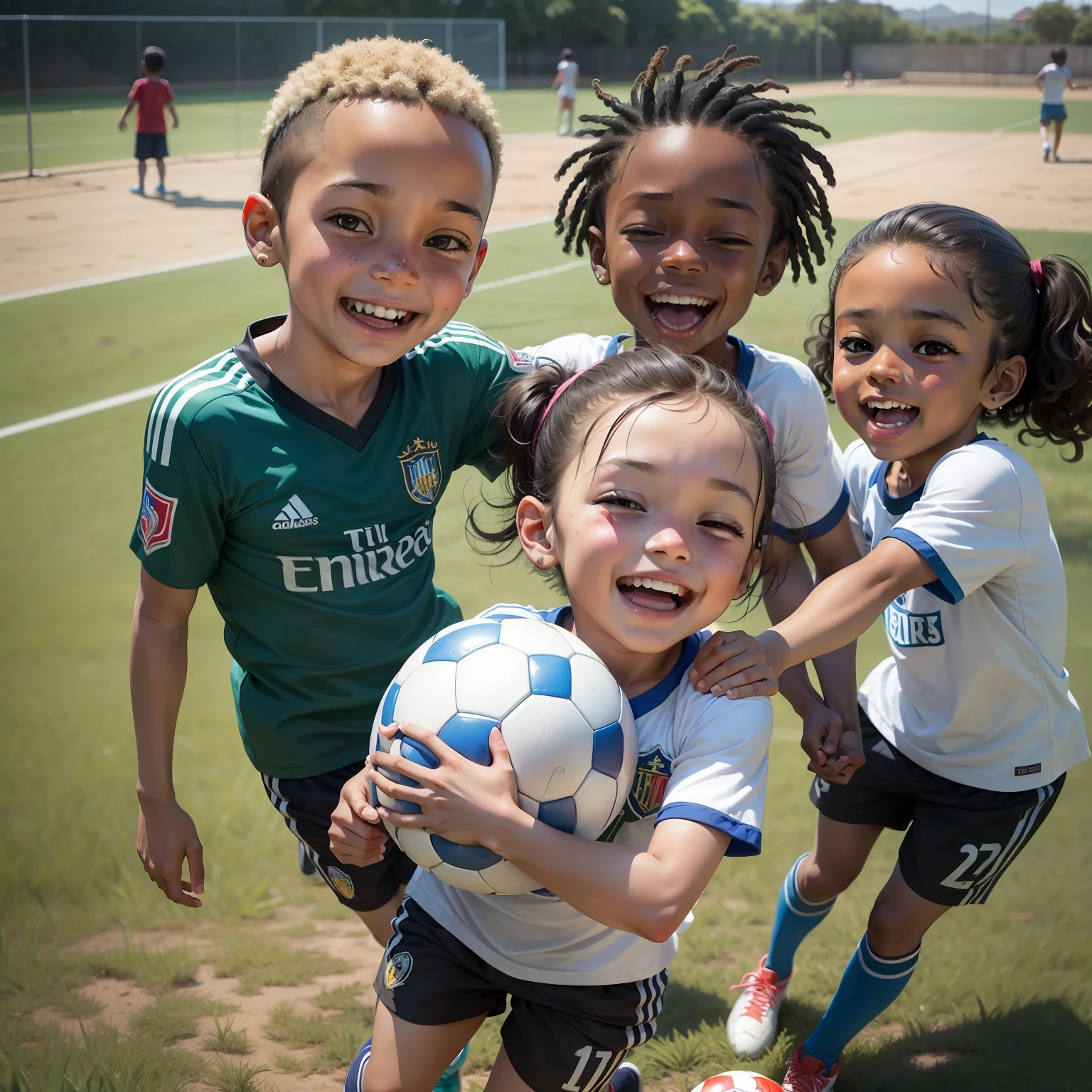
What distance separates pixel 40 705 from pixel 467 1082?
2.68 m

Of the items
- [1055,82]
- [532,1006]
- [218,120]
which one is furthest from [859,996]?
[218,120]

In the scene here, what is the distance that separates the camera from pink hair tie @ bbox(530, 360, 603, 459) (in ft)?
7.19

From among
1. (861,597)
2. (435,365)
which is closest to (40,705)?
(435,365)

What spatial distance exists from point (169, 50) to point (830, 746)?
2152 cm

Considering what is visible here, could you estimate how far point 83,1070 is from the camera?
→ 110 inches

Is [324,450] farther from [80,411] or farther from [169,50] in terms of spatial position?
[169,50]

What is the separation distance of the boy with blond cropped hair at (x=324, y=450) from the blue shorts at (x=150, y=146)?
13845 mm

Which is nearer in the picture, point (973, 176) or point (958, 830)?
point (958, 830)

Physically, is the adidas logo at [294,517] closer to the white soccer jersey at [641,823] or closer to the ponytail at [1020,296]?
the white soccer jersey at [641,823]

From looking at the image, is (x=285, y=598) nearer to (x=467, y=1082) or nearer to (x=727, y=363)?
(x=727, y=363)

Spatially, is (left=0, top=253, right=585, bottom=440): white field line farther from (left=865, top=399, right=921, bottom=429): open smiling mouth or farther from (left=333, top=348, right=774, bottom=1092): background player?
(left=333, top=348, right=774, bottom=1092): background player

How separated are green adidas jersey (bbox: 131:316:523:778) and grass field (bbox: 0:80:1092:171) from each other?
11179 millimetres

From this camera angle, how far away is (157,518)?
227 cm

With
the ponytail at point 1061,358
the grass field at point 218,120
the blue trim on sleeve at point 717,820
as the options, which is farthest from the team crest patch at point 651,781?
the grass field at point 218,120
